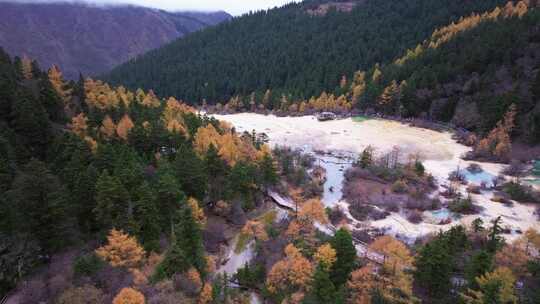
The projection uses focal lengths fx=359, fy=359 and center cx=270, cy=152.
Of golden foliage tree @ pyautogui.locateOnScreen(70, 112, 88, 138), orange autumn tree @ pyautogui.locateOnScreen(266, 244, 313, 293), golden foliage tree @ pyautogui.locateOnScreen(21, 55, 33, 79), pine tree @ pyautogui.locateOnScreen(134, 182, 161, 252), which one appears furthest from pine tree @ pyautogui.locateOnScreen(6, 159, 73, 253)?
golden foliage tree @ pyautogui.locateOnScreen(21, 55, 33, 79)

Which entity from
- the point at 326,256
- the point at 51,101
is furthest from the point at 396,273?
the point at 51,101

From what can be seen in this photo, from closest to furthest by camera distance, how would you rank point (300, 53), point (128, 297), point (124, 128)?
1. point (128, 297)
2. point (124, 128)
3. point (300, 53)

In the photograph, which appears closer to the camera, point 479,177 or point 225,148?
point 225,148

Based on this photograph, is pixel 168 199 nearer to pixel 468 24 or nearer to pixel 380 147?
pixel 380 147

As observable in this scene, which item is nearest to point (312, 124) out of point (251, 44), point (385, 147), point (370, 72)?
point (385, 147)

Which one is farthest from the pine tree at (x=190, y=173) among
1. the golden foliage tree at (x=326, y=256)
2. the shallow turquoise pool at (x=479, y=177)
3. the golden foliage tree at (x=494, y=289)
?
the shallow turquoise pool at (x=479, y=177)

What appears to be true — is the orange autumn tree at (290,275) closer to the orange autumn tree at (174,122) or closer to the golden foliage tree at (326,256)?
the golden foliage tree at (326,256)

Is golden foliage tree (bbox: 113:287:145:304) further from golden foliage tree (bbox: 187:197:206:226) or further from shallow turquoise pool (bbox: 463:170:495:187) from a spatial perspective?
shallow turquoise pool (bbox: 463:170:495:187)
